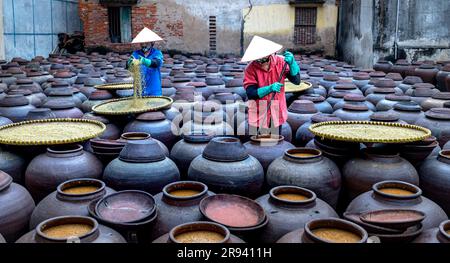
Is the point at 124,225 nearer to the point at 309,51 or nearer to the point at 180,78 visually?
the point at 180,78

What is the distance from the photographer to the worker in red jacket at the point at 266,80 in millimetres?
4996

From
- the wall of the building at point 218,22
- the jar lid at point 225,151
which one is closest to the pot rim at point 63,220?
the jar lid at point 225,151

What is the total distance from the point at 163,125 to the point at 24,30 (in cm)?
1167

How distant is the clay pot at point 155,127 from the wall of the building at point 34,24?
1042 centimetres

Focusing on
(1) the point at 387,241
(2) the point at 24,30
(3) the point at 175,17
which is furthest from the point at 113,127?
(3) the point at 175,17

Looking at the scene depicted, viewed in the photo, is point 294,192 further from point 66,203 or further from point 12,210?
point 12,210

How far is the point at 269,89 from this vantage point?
197 inches

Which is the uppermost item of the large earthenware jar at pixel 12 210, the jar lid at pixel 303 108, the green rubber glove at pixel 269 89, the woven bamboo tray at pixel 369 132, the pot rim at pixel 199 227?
the green rubber glove at pixel 269 89

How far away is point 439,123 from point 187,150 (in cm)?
306

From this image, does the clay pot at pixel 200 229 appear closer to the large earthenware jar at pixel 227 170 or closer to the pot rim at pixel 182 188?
the pot rim at pixel 182 188

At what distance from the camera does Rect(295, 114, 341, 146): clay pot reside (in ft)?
18.7

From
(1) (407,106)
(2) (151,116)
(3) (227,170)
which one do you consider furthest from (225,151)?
(1) (407,106)

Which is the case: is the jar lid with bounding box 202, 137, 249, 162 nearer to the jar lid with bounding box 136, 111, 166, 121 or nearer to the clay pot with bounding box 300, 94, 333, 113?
the jar lid with bounding box 136, 111, 166, 121

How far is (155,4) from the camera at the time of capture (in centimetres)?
1778
